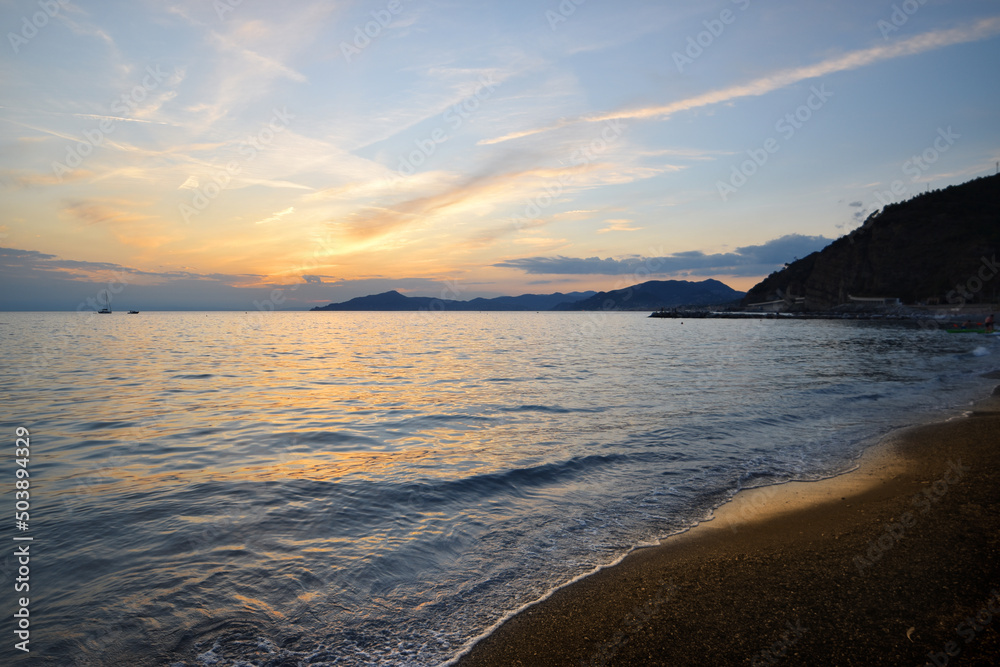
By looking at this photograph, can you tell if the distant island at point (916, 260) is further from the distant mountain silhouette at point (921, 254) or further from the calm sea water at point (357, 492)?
the calm sea water at point (357, 492)

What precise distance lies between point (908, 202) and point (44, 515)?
217 m

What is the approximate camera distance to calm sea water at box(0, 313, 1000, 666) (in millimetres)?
5926

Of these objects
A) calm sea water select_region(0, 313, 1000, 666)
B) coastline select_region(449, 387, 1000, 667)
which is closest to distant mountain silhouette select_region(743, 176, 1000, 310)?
calm sea water select_region(0, 313, 1000, 666)

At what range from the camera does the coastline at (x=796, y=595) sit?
15.8 feet

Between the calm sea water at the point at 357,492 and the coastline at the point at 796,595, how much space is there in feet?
2.36

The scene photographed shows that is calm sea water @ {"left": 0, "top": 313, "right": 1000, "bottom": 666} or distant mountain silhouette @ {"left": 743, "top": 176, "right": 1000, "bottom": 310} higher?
distant mountain silhouette @ {"left": 743, "top": 176, "right": 1000, "bottom": 310}

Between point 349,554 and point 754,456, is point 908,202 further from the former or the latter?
point 349,554

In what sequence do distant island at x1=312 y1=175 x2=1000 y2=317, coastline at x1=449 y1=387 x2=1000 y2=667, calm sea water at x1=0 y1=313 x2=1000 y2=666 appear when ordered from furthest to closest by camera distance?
distant island at x1=312 y1=175 x2=1000 y2=317
calm sea water at x1=0 y1=313 x2=1000 y2=666
coastline at x1=449 y1=387 x2=1000 y2=667

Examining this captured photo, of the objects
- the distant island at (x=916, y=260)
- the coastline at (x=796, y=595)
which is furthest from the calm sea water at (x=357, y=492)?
the distant island at (x=916, y=260)

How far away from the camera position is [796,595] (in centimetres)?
583

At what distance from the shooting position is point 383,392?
24.4m

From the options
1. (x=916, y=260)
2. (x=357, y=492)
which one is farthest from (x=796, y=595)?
(x=916, y=260)

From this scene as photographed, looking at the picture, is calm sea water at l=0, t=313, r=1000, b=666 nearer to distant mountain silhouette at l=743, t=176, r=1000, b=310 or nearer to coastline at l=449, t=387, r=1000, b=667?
coastline at l=449, t=387, r=1000, b=667

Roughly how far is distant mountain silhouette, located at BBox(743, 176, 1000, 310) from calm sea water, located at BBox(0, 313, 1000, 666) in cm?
14194
